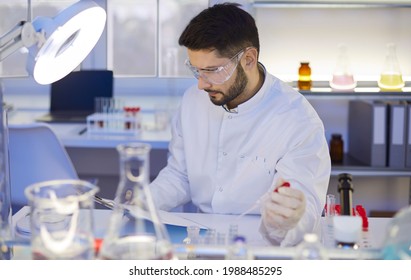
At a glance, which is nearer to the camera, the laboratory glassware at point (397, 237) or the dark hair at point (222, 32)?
the laboratory glassware at point (397, 237)

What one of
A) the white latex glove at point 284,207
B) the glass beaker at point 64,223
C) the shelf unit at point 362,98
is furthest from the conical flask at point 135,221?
the shelf unit at point 362,98

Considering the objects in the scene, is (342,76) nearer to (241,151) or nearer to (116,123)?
(116,123)

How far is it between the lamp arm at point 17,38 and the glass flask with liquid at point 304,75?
228cm

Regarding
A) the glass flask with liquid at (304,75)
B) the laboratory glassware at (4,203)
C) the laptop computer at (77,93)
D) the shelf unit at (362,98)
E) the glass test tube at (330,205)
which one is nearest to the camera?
the laboratory glassware at (4,203)

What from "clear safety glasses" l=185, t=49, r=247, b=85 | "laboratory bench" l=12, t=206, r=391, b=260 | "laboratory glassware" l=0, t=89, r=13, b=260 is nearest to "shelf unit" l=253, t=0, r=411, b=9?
"clear safety glasses" l=185, t=49, r=247, b=85

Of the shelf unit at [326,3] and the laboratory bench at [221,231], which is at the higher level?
the shelf unit at [326,3]

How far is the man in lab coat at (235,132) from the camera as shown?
189 cm

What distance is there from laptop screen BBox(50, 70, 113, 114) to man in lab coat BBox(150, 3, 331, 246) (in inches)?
62.7

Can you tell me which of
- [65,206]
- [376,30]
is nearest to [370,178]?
[376,30]

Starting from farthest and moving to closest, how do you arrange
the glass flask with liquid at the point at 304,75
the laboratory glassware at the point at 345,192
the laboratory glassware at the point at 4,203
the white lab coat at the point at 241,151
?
the glass flask with liquid at the point at 304,75 → the white lab coat at the point at 241,151 → the laboratory glassware at the point at 345,192 → the laboratory glassware at the point at 4,203

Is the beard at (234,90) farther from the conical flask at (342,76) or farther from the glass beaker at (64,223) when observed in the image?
the conical flask at (342,76)

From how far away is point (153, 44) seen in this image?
424 centimetres

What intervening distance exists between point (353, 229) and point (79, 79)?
2.93m
